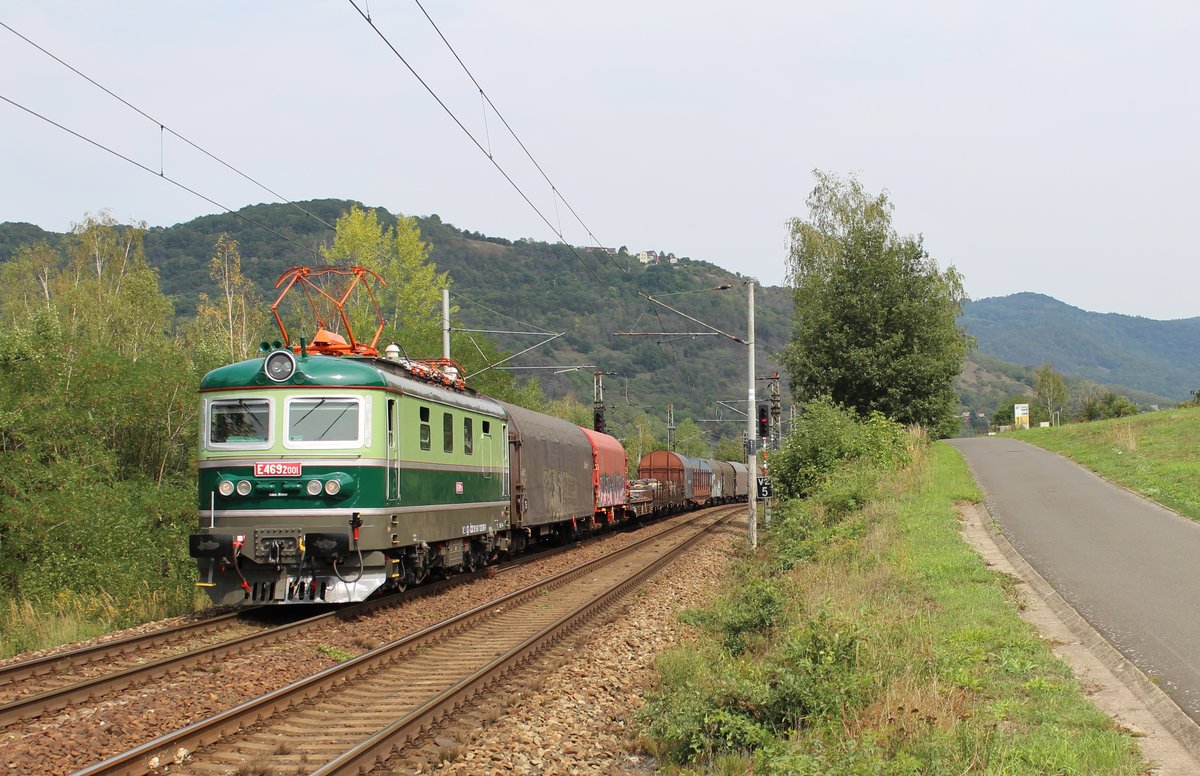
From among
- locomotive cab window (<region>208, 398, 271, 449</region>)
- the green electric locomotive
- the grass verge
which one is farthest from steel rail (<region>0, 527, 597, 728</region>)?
locomotive cab window (<region>208, 398, 271, 449</region>)

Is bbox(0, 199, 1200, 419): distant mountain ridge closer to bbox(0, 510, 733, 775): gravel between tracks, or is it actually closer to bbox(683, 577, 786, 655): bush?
bbox(0, 510, 733, 775): gravel between tracks

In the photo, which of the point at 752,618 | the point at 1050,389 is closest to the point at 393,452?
the point at 752,618

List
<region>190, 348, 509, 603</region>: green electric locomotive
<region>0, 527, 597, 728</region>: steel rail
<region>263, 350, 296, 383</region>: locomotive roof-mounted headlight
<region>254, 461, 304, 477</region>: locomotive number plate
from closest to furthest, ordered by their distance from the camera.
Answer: <region>0, 527, 597, 728</region>: steel rail
<region>190, 348, 509, 603</region>: green electric locomotive
<region>254, 461, 304, 477</region>: locomotive number plate
<region>263, 350, 296, 383</region>: locomotive roof-mounted headlight

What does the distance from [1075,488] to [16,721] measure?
2047 centimetres

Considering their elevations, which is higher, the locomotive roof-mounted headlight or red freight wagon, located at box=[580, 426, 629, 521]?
the locomotive roof-mounted headlight

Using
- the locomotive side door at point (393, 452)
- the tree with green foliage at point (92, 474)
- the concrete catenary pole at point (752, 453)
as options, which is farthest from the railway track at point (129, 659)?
the concrete catenary pole at point (752, 453)

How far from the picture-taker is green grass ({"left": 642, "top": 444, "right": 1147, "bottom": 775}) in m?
6.20

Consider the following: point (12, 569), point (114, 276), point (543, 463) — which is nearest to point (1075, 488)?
point (543, 463)

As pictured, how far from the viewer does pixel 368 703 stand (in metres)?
9.45

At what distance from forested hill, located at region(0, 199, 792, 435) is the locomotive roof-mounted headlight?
8934cm

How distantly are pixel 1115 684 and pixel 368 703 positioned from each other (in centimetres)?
631

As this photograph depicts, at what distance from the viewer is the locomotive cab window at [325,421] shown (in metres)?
13.8

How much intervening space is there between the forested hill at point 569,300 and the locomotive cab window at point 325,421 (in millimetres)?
89543

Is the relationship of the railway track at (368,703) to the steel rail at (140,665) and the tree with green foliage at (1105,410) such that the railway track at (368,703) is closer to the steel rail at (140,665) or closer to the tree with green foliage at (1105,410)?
the steel rail at (140,665)
